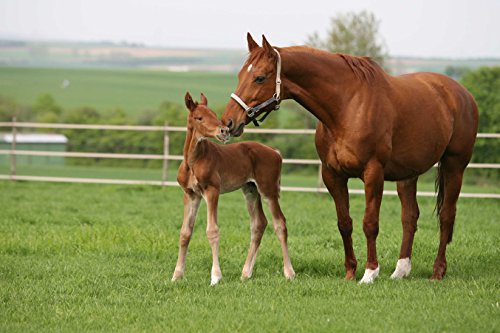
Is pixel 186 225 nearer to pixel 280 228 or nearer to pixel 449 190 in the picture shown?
pixel 280 228

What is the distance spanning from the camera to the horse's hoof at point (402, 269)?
877cm

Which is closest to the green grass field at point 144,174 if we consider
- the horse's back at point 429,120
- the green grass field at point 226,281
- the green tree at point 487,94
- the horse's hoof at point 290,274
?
the green tree at point 487,94

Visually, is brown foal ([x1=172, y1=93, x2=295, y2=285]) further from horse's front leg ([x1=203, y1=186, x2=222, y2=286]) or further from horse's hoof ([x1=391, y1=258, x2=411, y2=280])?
horse's hoof ([x1=391, y1=258, x2=411, y2=280])

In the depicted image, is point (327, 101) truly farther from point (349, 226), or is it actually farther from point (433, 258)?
Result: point (433, 258)

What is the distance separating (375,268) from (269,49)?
→ 2.24m

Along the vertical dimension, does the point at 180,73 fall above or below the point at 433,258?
below

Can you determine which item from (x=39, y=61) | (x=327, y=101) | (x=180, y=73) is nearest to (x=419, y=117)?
(x=327, y=101)

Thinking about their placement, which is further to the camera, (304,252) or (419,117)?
(304,252)

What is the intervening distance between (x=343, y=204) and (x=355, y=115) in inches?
38.3

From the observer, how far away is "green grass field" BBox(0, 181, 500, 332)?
22.1ft

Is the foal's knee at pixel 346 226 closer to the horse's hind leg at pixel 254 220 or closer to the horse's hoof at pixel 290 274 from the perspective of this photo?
the horse's hoof at pixel 290 274

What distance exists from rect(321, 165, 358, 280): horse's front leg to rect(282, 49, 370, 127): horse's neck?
589 millimetres

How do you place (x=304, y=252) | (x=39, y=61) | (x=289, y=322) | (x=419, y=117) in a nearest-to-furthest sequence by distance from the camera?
(x=289, y=322) → (x=419, y=117) → (x=304, y=252) → (x=39, y=61)

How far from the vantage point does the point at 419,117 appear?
8.57 metres
